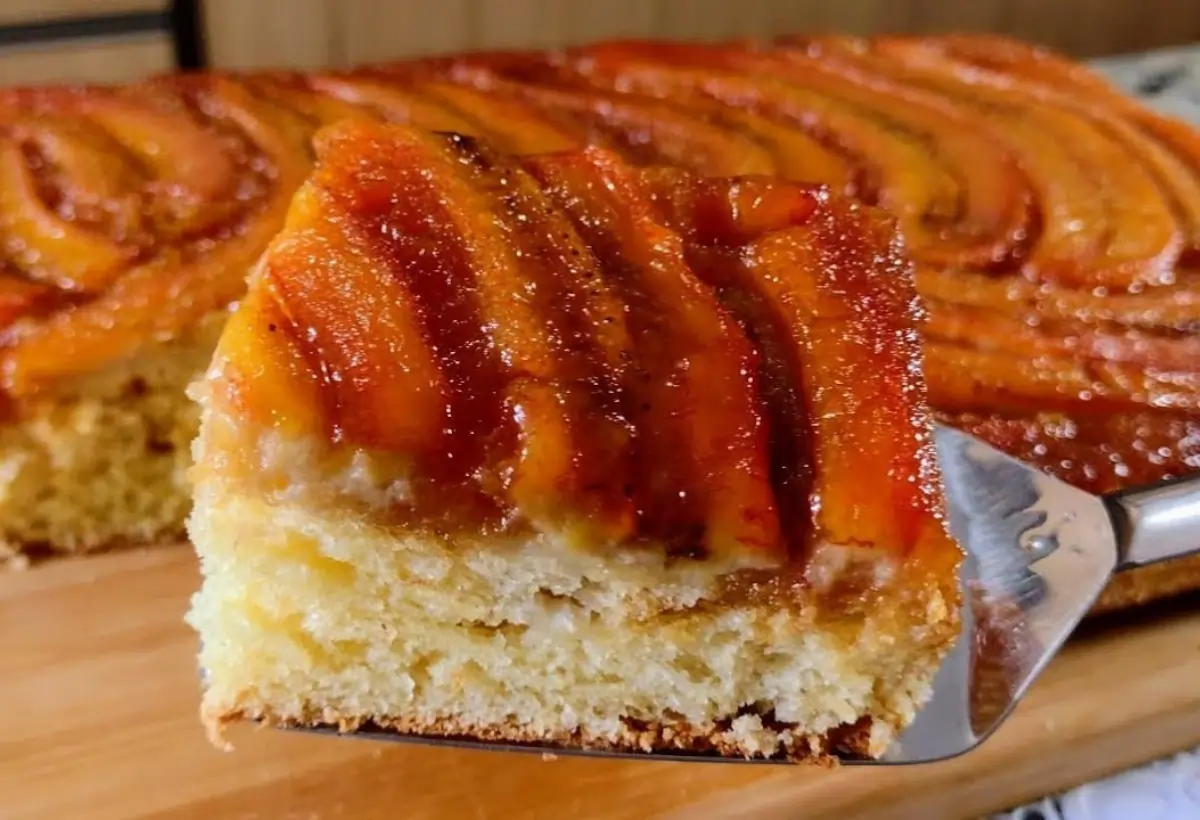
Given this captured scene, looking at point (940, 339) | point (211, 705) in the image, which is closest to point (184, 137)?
point (211, 705)

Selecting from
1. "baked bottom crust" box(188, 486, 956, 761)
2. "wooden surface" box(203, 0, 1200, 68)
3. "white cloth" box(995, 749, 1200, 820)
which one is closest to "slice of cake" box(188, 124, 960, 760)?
"baked bottom crust" box(188, 486, 956, 761)

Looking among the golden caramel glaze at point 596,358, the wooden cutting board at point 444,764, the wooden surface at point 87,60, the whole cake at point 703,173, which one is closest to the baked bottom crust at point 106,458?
the whole cake at point 703,173

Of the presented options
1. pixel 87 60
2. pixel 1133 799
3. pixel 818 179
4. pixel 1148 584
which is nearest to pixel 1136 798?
pixel 1133 799

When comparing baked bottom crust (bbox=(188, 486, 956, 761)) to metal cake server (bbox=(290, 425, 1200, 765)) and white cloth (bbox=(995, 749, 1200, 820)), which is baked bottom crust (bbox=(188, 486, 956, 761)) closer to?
metal cake server (bbox=(290, 425, 1200, 765))

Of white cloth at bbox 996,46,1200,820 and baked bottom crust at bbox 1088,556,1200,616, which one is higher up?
baked bottom crust at bbox 1088,556,1200,616

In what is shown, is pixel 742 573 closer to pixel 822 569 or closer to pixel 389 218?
pixel 822 569

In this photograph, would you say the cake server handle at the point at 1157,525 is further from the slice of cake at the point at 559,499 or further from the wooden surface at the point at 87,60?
the wooden surface at the point at 87,60
